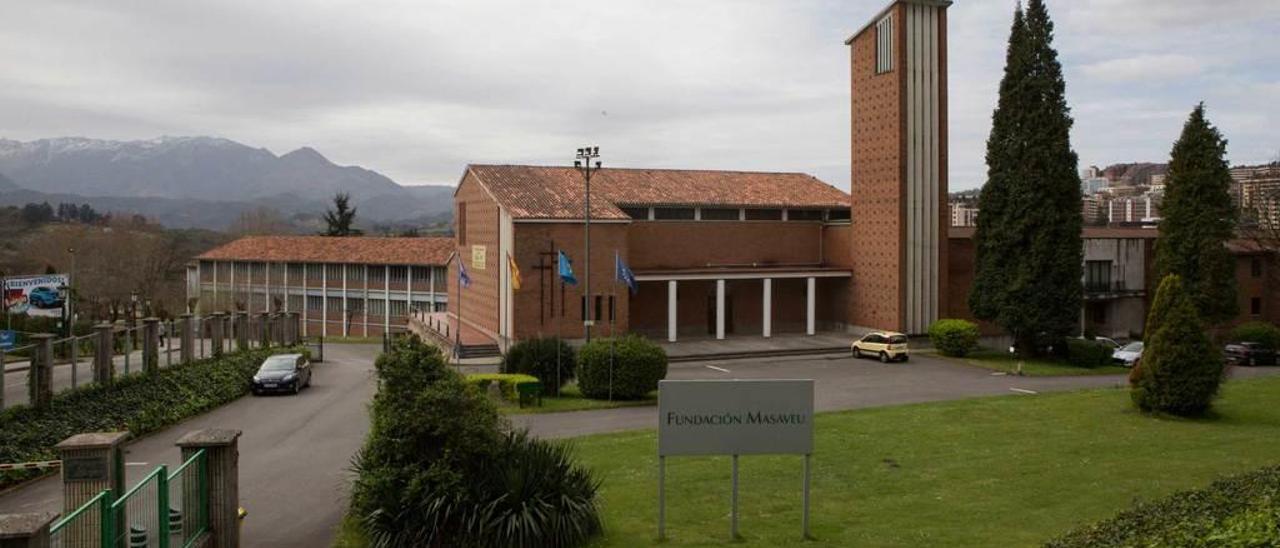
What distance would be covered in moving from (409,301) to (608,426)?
170 feet

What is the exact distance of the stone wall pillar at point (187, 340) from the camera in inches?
1057

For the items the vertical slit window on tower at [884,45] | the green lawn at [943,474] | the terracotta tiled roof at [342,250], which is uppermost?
the vertical slit window on tower at [884,45]

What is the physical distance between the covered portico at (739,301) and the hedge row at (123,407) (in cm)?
1792

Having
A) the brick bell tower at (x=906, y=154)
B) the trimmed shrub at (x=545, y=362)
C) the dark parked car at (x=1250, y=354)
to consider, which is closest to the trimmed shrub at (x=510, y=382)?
the trimmed shrub at (x=545, y=362)

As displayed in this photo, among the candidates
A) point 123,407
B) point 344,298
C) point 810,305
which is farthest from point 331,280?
point 123,407

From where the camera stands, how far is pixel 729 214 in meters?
44.0

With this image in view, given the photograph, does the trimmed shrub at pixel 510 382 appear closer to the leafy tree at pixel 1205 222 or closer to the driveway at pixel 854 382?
the driveway at pixel 854 382

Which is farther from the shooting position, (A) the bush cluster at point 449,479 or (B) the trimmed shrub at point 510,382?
(B) the trimmed shrub at point 510,382

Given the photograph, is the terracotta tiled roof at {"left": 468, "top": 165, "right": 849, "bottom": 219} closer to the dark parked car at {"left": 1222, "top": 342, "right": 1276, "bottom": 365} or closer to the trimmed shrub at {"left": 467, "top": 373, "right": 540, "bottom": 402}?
the trimmed shrub at {"left": 467, "top": 373, "right": 540, "bottom": 402}

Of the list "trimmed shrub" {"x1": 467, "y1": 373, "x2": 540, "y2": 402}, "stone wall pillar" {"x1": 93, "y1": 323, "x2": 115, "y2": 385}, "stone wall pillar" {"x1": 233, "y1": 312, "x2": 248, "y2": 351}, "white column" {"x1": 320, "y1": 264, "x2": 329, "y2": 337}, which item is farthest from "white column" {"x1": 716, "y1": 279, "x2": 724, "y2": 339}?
"white column" {"x1": 320, "y1": 264, "x2": 329, "y2": 337}

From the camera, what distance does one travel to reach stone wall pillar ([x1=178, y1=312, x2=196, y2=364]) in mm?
26844

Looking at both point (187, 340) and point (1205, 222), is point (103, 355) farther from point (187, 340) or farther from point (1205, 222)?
point (1205, 222)

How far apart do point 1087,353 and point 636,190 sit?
19.6 meters

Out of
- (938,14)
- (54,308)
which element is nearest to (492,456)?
(938,14)
